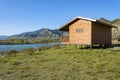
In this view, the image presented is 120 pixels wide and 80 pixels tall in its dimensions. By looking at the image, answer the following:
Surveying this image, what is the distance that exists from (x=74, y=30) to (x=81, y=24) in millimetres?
1504

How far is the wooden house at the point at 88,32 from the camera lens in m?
26.9

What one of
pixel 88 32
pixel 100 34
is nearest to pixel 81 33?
pixel 88 32

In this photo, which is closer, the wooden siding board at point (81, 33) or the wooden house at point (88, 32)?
the wooden house at point (88, 32)

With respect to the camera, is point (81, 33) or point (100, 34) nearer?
point (81, 33)

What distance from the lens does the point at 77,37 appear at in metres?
28.4

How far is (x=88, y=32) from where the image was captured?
26922 mm

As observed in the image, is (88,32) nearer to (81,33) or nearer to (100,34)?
(81,33)

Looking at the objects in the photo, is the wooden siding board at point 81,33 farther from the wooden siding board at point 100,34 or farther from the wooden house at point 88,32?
the wooden siding board at point 100,34

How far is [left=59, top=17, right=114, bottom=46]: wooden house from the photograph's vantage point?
2686 cm

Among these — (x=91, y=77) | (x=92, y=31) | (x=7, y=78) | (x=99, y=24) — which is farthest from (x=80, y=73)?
(x=99, y=24)

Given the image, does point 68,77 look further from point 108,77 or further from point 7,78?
point 7,78

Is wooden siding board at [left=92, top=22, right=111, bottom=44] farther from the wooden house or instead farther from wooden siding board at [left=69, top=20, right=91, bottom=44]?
wooden siding board at [left=69, top=20, right=91, bottom=44]

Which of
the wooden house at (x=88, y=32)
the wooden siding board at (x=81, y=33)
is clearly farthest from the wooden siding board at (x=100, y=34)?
the wooden siding board at (x=81, y=33)

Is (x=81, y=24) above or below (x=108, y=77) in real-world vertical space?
above
